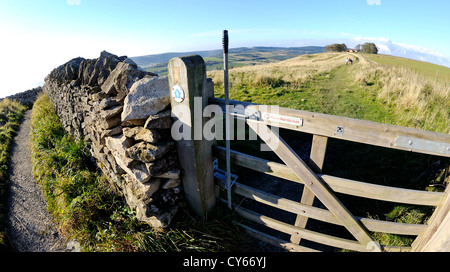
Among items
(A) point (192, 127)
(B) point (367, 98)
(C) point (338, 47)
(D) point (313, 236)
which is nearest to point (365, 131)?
(D) point (313, 236)

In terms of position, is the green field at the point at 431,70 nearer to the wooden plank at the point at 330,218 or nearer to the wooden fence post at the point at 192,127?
the wooden plank at the point at 330,218

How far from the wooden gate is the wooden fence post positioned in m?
0.18

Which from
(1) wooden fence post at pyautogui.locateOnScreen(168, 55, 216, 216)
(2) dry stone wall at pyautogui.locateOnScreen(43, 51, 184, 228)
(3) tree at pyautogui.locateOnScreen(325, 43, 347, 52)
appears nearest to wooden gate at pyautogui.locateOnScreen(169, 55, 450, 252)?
(1) wooden fence post at pyautogui.locateOnScreen(168, 55, 216, 216)

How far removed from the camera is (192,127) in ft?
8.20

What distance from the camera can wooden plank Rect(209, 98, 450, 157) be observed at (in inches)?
72.1

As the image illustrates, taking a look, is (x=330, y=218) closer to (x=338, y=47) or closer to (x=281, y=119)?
(x=281, y=119)

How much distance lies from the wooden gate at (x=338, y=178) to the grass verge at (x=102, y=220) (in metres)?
0.84

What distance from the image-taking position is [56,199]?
13.6ft

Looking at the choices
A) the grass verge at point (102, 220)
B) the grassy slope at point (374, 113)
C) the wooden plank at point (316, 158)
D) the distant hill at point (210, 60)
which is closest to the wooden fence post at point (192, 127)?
the grass verge at point (102, 220)

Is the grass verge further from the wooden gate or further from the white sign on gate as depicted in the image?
the white sign on gate

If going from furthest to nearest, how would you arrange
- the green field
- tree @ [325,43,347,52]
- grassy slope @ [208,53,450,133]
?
tree @ [325,43,347,52] < the green field < grassy slope @ [208,53,450,133]

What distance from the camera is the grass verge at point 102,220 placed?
294 cm

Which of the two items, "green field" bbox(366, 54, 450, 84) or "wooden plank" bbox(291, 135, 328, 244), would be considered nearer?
"wooden plank" bbox(291, 135, 328, 244)
